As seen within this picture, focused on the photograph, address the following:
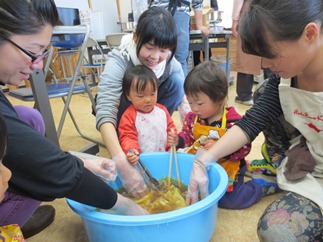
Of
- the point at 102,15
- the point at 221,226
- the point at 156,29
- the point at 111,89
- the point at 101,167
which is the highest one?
the point at 102,15

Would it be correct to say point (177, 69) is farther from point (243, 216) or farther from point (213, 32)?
point (213, 32)

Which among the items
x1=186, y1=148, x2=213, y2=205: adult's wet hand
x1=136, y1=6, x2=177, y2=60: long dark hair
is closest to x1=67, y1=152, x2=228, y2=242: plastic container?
x1=186, y1=148, x2=213, y2=205: adult's wet hand

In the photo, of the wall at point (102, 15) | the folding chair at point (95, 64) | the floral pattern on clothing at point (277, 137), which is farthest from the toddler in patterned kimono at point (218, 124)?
the wall at point (102, 15)

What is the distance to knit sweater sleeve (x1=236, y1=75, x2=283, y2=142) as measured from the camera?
76 centimetres

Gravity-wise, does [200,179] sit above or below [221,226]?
above

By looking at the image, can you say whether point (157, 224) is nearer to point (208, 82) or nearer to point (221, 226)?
point (221, 226)

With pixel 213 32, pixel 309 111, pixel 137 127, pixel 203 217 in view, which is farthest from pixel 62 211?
pixel 213 32

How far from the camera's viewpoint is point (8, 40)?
493 millimetres

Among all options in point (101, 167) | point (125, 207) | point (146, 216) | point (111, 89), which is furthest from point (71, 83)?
point (146, 216)

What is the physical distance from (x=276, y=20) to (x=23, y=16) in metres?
0.48

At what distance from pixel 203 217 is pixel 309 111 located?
0.36m

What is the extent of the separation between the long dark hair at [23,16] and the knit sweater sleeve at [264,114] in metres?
0.57

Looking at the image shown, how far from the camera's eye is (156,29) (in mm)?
886

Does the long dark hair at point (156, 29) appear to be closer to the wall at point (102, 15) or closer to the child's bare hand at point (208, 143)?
the child's bare hand at point (208, 143)
